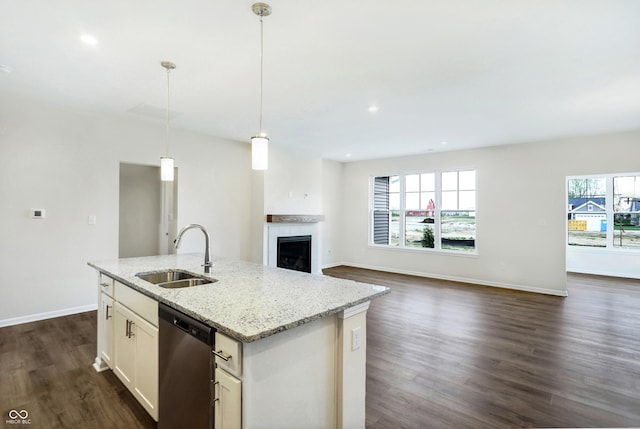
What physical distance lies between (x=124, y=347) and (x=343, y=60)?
273 centimetres

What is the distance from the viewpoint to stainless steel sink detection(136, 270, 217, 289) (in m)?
2.41

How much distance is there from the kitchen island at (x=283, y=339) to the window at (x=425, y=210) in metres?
5.02

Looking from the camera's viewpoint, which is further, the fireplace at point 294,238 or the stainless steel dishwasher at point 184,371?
the fireplace at point 294,238

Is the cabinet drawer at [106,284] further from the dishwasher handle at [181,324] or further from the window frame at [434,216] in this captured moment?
the window frame at [434,216]

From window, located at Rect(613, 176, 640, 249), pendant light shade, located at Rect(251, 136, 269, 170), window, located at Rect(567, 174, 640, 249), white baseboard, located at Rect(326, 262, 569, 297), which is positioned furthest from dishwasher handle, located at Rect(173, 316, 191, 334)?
window, located at Rect(613, 176, 640, 249)

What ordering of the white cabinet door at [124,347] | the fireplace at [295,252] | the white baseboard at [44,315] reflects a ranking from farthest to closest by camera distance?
the fireplace at [295,252] → the white baseboard at [44,315] → the white cabinet door at [124,347]

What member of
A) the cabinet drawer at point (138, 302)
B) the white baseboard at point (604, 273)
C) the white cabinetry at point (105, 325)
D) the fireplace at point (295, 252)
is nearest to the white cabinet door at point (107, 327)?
the white cabinetry at point (105, 325)

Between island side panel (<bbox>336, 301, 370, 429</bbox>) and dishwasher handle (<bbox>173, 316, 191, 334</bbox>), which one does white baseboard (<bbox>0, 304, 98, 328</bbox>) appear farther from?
island side panel (<bbox>336, 301, 370, 429</bbox>)

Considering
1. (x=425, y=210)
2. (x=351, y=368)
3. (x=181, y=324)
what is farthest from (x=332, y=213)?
(x=181, y=324)

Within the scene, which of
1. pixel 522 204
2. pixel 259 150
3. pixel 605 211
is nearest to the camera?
pixel 259 150

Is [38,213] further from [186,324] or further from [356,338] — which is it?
[356,338]

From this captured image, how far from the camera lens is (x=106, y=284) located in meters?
2.55

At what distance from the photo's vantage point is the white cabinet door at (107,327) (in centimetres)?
250

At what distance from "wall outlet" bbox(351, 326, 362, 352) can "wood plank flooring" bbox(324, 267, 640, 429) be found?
0.67m
